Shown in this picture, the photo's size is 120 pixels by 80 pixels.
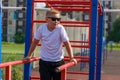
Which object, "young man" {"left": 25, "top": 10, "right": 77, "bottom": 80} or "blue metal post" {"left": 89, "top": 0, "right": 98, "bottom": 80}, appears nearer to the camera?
"young man" {"left": 25, "top": 10, "right": 77, "bottom": 80}

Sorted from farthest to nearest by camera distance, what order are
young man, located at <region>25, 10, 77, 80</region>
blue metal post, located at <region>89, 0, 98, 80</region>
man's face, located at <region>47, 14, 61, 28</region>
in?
blue metal post, located at <region>89, 0, 98, 80</region>
young man, located at <region>25, 10, 77, 80</region>
man's face, located at <region>47, 14, 61, 28</region>

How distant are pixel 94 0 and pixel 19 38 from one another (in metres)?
52.8

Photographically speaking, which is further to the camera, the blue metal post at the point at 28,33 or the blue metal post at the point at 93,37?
the blue metal post at the point at 28,33

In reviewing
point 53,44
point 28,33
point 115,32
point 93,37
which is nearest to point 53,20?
point 53,44

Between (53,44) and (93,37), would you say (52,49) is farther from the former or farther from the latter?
(93,37)

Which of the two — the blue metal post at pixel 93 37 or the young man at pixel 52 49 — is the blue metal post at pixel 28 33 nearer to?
the blue metal post at pixel 93 37

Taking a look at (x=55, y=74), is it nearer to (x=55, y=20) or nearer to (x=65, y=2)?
(x=55, y=20)

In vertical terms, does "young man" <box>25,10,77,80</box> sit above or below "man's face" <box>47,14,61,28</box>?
below

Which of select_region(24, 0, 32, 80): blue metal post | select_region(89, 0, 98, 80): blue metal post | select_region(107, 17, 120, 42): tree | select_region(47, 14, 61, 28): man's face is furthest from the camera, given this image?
select_region(107, 17, 120, 42): tree

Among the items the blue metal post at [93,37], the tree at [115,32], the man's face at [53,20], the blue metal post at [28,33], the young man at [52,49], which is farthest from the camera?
the tree at [115,32]

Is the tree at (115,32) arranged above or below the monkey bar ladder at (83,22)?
below

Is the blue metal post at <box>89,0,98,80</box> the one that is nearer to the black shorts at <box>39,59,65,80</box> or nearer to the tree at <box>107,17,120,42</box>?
the black shorts at <box>39,59,65,80</box>

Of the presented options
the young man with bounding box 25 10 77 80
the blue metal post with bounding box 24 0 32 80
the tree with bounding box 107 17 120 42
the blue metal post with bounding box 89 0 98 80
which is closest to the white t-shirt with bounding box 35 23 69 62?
the young man with bounding box 25 10 77 80

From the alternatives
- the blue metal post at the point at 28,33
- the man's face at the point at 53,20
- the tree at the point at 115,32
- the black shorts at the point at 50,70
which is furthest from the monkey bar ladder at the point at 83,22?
the tree at the point at 115,32
